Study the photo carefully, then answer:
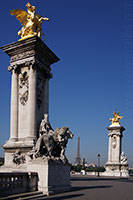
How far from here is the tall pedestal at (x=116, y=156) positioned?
4652 cm

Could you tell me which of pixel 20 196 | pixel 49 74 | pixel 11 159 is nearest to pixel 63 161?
pixel 20 196

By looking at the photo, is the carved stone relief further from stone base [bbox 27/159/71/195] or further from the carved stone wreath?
stone base [bbox 27/159/71/195]

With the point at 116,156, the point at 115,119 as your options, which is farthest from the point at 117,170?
the point at 115,119

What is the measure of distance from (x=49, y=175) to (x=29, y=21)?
Answer: 45.7 ft

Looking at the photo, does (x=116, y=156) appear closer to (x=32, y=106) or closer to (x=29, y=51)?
(x=32, y=106)

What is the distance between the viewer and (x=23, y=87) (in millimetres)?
20344

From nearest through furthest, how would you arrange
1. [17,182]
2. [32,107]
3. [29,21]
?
[17,182]
[32,107]
[29,21]

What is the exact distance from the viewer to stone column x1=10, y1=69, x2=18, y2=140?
19.9 metres

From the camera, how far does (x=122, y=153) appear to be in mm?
46969

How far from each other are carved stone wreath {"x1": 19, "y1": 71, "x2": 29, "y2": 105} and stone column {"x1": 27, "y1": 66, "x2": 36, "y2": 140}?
584 mm

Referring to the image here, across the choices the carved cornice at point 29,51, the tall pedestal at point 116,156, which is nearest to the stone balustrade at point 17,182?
the carved cornice at point 29,51

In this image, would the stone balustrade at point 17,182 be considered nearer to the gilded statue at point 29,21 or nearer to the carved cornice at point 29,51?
the carved cornice at point 29,51

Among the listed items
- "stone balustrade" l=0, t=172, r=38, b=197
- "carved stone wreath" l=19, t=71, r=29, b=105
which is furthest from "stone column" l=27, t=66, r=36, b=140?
"stone balustrade" l=0, t=172, r=38, b=197

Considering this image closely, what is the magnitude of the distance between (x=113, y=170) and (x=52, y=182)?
120 ft
